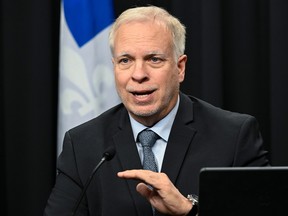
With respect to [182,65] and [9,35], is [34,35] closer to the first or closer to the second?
[9,35]

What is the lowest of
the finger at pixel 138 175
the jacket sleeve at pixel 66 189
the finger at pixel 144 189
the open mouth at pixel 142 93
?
the jacket sleeve at pixel 66 189

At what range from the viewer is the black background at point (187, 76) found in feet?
9.81

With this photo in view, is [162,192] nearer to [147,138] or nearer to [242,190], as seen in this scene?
[242,190]

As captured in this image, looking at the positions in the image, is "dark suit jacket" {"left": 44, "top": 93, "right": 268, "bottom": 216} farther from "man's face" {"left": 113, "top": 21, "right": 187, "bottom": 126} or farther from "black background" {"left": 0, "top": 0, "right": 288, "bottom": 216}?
"black background" {"left": 0, "top": 0, "right": 288, "bottom": 216}

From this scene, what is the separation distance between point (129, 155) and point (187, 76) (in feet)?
3.37

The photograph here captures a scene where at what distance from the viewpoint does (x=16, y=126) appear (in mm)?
3080

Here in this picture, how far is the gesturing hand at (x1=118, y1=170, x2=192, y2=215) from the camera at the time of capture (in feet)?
5.53

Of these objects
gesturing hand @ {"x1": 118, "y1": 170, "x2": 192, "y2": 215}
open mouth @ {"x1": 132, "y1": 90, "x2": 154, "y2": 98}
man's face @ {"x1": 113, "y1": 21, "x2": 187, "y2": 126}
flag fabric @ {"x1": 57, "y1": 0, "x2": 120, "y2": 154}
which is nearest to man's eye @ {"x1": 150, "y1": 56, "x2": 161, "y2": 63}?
man's face @ {"x1": 113, "y1": 21, "x2": 187, "y2": 126}

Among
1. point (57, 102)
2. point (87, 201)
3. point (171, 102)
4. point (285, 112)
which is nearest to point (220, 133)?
point (171, 102)

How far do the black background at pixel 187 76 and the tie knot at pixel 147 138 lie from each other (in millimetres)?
856

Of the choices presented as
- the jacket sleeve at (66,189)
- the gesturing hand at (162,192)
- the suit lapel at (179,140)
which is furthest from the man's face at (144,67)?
the gesturing hand at (162,192)

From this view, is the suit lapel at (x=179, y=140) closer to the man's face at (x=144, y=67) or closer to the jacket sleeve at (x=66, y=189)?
the man's face at (x=144, y=67)

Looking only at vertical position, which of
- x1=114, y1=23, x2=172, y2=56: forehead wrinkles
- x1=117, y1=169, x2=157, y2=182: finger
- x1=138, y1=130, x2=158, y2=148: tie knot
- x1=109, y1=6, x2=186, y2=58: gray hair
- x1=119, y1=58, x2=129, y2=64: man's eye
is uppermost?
x1=109, y1=6, x2=186, y2=58: gray hair

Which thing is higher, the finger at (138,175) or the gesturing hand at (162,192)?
the finger at (138,175)
